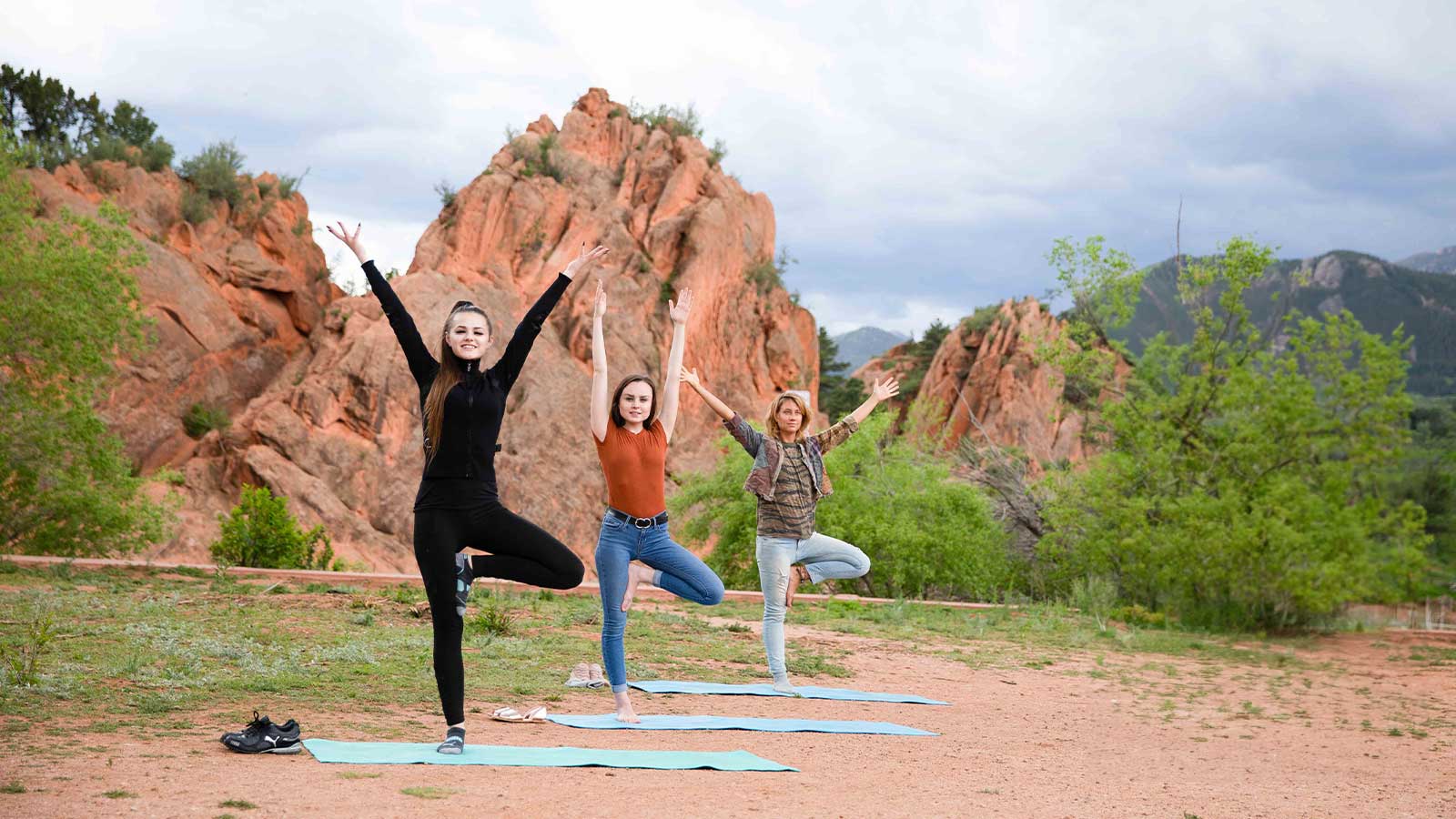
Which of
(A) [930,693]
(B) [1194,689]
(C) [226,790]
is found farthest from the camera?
(B) [1194,689]

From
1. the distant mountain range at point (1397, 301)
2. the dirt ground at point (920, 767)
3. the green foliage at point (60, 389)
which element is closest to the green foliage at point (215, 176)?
the green foliage at point (60, 389)

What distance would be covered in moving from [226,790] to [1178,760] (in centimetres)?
563

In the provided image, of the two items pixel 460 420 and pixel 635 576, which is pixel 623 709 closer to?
pixel 635 576

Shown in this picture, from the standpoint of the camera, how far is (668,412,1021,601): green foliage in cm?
2122

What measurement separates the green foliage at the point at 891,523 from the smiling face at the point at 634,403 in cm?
1413

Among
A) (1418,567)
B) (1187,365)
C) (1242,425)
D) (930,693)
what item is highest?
(1187,365)

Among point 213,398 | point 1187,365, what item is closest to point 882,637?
point 1187,365

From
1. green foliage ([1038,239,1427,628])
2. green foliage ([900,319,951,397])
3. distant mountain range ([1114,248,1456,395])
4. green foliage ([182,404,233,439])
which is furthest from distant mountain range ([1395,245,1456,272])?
green foliage ([182,404,233,439])

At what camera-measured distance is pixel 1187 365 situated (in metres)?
20.5

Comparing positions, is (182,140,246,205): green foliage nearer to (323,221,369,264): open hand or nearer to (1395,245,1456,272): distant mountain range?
(323,221,369,264): open hand

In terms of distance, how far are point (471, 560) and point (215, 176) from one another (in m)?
32.3

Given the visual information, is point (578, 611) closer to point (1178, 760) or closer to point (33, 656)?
point (33, 656)

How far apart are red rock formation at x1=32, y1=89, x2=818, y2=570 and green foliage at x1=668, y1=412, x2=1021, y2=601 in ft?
34.7

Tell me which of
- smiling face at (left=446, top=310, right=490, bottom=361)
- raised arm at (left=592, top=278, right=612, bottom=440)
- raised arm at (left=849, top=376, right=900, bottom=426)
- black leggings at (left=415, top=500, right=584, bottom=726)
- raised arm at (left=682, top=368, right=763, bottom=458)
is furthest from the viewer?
raised arm at (left=849, top=376, right=900, bottom=426)
